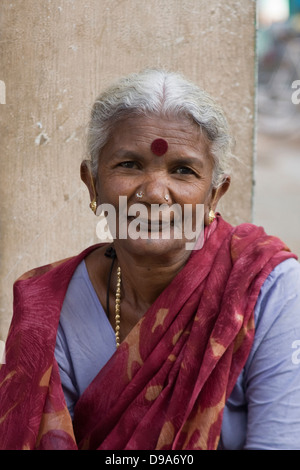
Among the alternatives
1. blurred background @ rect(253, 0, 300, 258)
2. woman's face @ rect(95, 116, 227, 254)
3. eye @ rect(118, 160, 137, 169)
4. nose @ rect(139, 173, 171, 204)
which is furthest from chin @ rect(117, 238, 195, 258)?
blurred background @ rect(253, 0, 300, 258)

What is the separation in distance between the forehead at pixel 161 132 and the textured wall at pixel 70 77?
909mm

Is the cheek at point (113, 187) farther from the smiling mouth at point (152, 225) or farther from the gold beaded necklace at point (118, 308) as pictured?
→ the gold beaded necklace at point (118, 308)

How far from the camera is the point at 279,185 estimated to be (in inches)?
349

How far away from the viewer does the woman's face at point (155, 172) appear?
210 centimetres

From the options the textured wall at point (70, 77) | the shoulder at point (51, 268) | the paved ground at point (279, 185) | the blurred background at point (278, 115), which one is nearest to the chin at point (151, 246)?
the shoulder at point (51, 268)

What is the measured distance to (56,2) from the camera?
292 centimetres

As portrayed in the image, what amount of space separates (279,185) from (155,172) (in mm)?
6943

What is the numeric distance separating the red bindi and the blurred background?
554cm

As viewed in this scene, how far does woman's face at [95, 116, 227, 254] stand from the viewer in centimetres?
210

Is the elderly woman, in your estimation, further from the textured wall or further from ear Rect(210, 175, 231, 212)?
the textured wall

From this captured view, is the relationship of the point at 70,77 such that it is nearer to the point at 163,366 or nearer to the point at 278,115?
the point at 163,366

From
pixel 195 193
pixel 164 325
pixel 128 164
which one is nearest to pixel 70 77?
pixel 128 164
